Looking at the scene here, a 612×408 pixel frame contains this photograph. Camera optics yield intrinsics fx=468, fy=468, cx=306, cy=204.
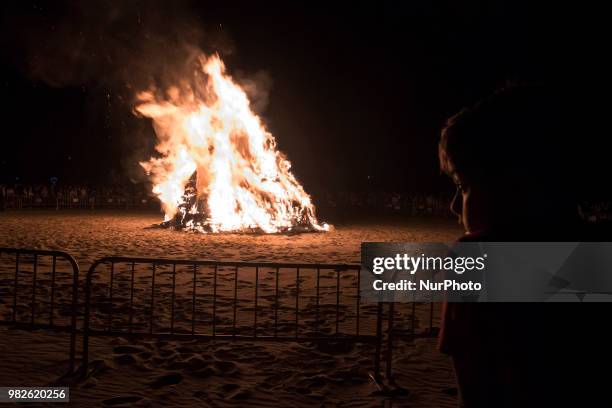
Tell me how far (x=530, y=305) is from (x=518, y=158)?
17.2 inches

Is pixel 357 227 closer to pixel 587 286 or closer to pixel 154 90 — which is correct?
pixel 154 90

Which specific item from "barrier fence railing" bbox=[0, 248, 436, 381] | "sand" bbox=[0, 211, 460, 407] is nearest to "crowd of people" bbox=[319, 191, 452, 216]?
"barrier fence railing" bbox=[0, 248, 436, 381]

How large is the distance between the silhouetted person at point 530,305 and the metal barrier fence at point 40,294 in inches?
183

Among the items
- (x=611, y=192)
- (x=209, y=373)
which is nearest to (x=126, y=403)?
(x=209, y=373)

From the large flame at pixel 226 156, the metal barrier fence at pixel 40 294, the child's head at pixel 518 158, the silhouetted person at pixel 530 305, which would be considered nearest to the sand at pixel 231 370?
the metal barrier fence at pixel 40 294

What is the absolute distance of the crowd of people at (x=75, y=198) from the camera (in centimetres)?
3056

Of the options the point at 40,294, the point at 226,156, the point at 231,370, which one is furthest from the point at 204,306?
the point at 226,156

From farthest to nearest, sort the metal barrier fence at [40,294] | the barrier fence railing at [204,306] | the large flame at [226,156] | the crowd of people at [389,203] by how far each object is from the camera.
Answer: the crowd of people at [389,203]
the large flame at [226,156]
the metal barrier fence at [40,294]
the barrier fence railing at [204,306]

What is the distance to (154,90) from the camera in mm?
20641

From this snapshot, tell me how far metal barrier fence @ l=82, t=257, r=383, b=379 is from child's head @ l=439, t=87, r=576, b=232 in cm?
368

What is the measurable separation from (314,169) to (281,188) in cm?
4948

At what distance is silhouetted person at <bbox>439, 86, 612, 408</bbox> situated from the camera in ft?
4.46

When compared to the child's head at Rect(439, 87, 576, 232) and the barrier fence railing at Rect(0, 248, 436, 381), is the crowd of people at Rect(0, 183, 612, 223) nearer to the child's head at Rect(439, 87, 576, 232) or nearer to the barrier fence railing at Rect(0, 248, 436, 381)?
the barrier fence railing at Rect(0, 248, 436, 381)

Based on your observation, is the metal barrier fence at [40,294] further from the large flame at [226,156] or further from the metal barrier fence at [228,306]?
the large flame at [226,156]
